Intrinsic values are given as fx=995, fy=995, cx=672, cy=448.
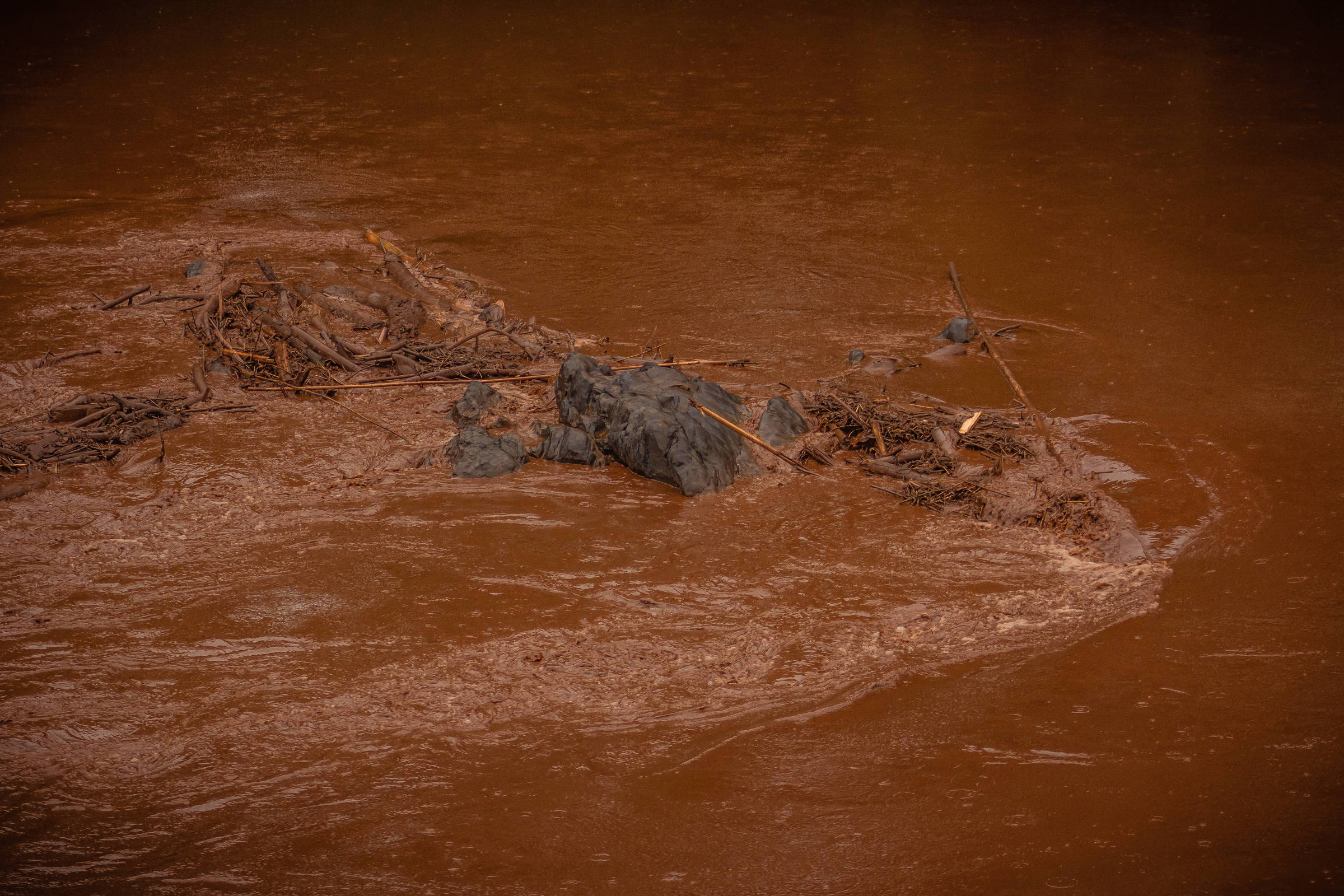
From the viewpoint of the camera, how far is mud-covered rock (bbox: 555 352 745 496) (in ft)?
14.6

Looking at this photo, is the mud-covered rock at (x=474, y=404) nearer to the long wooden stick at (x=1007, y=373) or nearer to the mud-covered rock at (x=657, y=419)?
the mud-covered rock at (x=657, y=419)

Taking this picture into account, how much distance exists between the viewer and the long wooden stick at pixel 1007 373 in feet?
16.1

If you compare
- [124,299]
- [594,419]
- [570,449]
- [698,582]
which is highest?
[124,299]

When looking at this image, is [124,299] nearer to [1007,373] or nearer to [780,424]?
[780,424]

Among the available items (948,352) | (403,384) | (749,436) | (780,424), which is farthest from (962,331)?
(403,384)

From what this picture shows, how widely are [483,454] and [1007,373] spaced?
9.46ft

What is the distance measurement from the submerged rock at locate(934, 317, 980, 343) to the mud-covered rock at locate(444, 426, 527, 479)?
107 inches

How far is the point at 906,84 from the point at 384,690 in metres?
9.40

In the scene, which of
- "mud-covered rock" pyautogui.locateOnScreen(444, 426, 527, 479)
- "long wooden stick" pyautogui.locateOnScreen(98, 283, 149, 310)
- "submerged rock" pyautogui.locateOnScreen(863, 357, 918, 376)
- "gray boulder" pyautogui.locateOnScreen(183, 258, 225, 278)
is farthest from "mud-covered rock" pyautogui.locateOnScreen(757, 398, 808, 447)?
"long wooden stick" pyautogui.locateOnScreen(98, 283, 149, 310)

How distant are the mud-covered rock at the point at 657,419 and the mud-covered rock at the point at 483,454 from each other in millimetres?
360

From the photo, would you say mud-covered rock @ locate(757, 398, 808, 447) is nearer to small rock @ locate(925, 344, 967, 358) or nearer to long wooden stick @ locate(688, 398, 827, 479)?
long wooden stick @ locate(688, 398, 827, 479)

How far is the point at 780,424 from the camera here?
4.86 meters

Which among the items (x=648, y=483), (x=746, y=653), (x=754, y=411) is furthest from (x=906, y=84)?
(x=746, y=653)

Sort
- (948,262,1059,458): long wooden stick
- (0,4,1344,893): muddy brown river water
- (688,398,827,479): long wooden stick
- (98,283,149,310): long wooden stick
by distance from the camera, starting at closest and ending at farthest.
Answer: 1. (0,4,1344,893): muddy brown river water
2. (688,398,827,479): long wooden stick
3. (948,262,1059,458): long wooden stick
4. (98,283,149,310): long wooden stick
